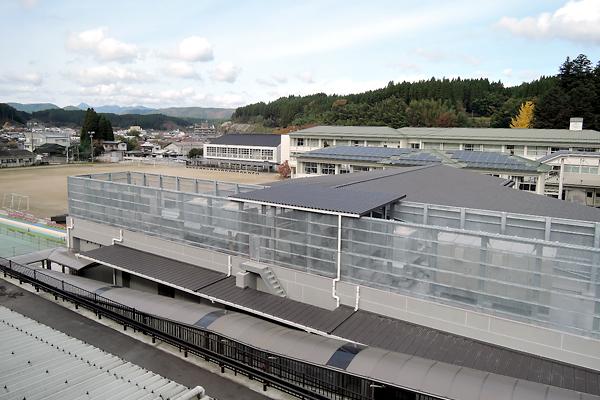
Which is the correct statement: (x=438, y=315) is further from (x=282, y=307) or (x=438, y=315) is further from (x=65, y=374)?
(x=65, y=374)

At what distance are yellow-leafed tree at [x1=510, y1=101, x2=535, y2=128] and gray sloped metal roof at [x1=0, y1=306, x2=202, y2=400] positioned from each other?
90529mm

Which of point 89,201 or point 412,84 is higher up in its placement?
point 412,84

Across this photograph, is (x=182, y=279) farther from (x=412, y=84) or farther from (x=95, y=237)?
(x=412, y=84)

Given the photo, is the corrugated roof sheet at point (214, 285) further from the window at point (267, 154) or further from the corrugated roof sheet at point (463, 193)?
the window at point (267, 154)

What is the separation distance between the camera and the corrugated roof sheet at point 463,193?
818 inches

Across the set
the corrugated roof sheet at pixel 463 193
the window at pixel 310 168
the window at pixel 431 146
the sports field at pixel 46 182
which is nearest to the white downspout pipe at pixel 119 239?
the corrugated roof sheet at pixel 463 193

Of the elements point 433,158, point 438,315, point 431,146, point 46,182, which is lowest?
point 46,182

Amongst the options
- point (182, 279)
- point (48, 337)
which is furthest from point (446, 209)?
point (48, 337)

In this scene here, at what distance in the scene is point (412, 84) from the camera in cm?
13325

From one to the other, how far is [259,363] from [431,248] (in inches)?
251

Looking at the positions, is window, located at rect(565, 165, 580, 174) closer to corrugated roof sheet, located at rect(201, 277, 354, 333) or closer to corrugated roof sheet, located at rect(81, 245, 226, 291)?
corrugated roof sheet, located at rect(201, 277, 354, 333)

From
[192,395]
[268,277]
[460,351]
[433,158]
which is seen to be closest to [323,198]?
[268,277]

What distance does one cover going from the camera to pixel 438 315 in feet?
45.7

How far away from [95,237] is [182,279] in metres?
9.17
